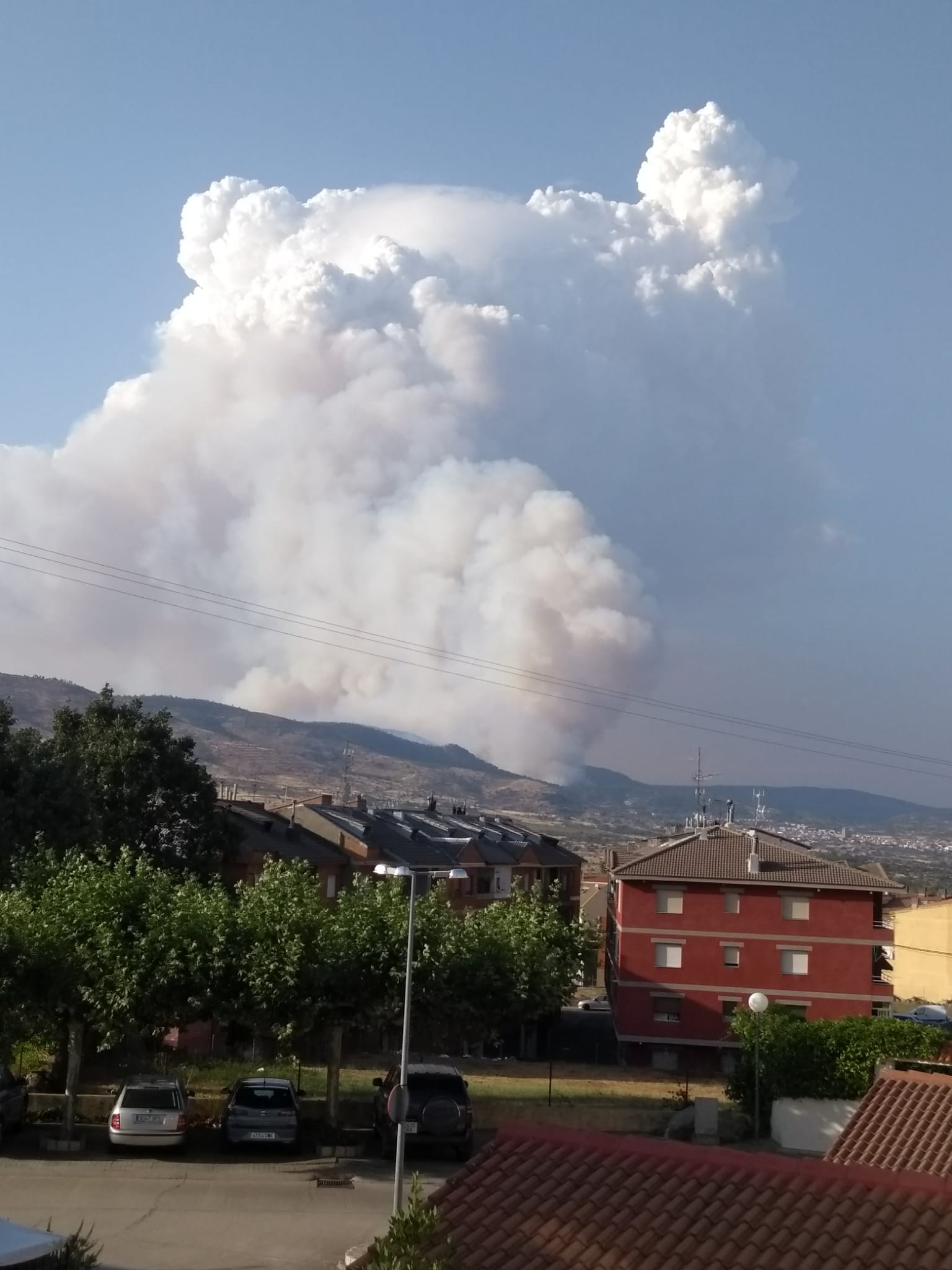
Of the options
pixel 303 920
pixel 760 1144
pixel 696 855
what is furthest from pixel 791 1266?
pixel 696 855

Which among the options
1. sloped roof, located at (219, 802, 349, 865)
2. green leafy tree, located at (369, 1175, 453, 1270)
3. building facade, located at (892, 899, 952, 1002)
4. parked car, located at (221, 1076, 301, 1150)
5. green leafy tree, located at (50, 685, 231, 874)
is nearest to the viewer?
green leafy tree, located at (369, 1175, 453, 1270)

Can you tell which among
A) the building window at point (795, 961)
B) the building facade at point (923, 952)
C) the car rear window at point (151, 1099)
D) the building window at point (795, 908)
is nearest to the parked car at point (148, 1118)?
the car rear window at point (151, 1099)

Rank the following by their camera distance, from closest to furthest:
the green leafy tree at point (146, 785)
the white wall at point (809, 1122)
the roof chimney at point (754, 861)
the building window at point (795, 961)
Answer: the white wall at point (809, 1122), the green leafy tree at point (146, 785), the building window at point (795, 961), the roof chimney at point (754, 861)

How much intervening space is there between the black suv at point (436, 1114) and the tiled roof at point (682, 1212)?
50.4 ft

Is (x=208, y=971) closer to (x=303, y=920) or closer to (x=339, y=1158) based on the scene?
(x=303, y=920)

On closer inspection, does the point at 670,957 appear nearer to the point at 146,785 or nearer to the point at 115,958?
the point at 146,785

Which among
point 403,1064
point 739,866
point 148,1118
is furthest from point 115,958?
point 739,866

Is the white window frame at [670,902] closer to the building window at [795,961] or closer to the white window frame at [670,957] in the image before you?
the white window frame at [670,957]

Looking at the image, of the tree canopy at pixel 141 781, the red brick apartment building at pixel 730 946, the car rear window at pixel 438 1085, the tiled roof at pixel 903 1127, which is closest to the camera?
the tiled roof at pixel 903 1127

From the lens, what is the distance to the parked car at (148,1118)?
25.5 m

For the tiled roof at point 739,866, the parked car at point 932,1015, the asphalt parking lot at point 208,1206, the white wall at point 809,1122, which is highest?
the tiled roof at point 739,866

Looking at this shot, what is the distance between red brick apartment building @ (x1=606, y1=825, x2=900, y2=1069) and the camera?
182ft

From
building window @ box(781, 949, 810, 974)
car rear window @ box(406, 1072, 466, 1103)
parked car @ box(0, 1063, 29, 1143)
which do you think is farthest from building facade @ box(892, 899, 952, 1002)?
parked car @ box(0, 1063, 29, 1143)

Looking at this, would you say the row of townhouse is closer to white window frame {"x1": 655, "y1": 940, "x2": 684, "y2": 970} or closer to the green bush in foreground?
white window frame {"x1": 655, "y1": 940, "x2": 684, "y2": 970}
